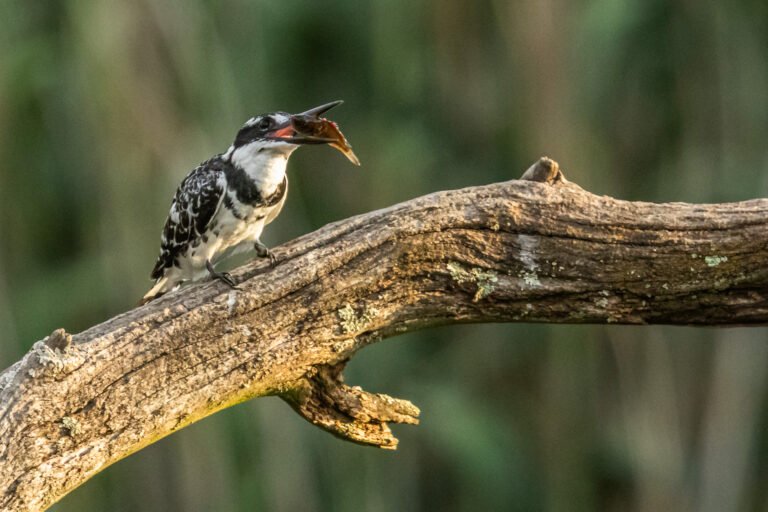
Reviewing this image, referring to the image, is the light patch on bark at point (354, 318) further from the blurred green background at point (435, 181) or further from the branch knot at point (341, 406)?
the blurred green background at point (435, 181)

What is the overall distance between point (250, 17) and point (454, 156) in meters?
1.55

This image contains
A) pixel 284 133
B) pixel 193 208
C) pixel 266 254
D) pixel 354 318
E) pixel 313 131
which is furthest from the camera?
pixel 193 208

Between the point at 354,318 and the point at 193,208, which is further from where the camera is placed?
the point at 193,208

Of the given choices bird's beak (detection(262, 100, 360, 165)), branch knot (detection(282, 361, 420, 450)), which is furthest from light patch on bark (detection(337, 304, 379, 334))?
bird's beak (detection(262, 100, 360, 165))

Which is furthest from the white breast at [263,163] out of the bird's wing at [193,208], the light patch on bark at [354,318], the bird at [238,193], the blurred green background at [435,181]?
the blurred green background at [435,181]

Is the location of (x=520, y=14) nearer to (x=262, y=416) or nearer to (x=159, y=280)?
(x=262, y=416)

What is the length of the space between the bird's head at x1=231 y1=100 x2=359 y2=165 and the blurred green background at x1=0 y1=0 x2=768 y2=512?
9.55 feet

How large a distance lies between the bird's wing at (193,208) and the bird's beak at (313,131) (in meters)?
0.34

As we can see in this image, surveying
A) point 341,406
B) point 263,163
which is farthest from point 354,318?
point 263,163

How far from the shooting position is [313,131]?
4.15 meters

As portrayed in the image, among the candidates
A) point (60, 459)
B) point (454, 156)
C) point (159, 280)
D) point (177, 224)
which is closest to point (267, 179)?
point (177, 224)

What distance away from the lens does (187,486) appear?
293 inches

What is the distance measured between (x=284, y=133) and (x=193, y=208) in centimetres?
49

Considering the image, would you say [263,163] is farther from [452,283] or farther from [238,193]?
[452,283]
